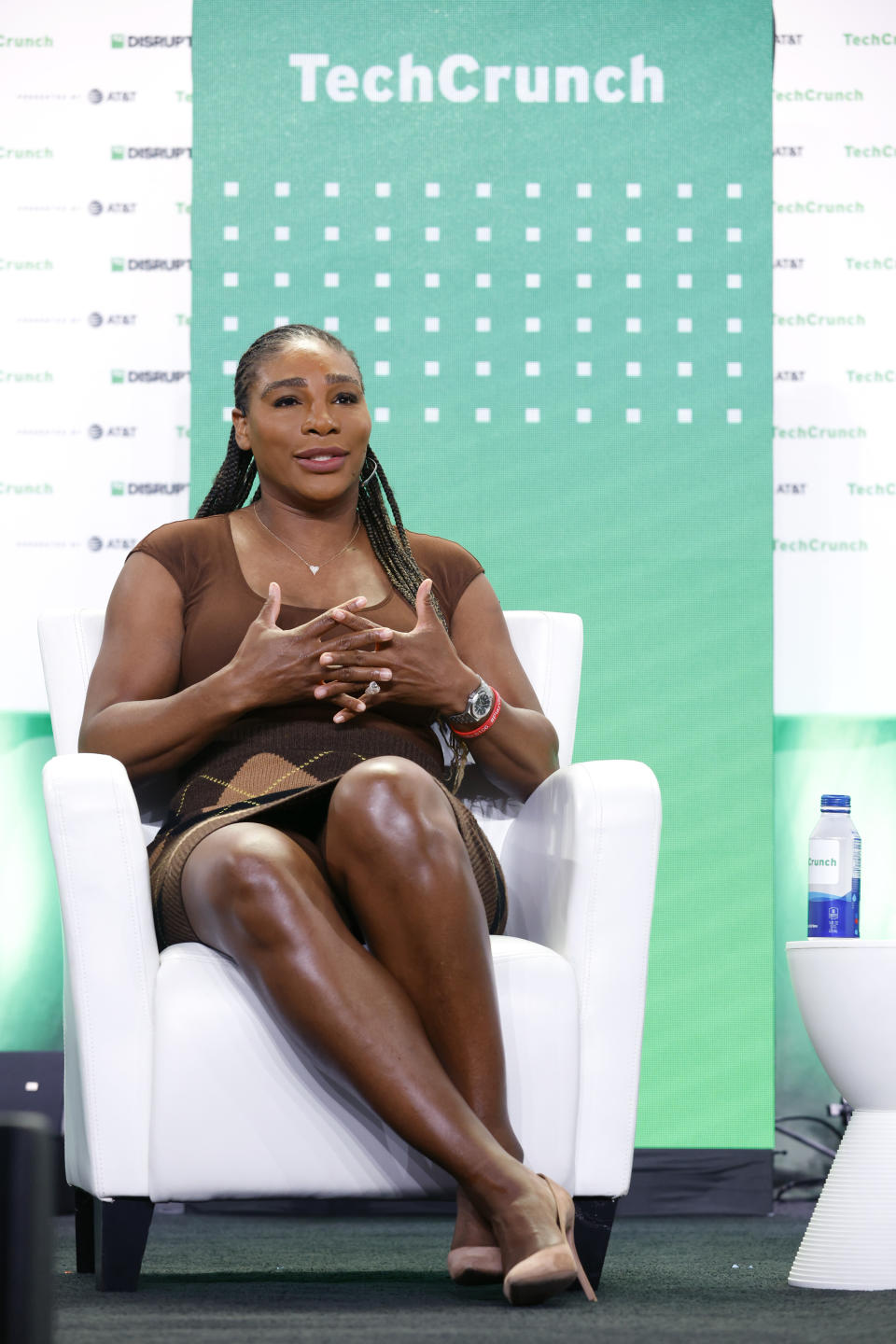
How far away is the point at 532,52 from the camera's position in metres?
3.20

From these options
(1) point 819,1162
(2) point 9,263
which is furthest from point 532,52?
(1) point 819,1162

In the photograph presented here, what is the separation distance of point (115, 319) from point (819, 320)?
1.55 m

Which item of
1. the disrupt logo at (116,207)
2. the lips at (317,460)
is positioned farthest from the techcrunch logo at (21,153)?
the lips at (317,460)

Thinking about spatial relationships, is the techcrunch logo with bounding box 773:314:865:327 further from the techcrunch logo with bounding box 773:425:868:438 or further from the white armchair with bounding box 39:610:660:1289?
the white armchair with bounding box 39:610:660:1289

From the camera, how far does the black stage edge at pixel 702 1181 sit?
9.73ft

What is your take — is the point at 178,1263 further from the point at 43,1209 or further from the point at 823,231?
the point at 823,231

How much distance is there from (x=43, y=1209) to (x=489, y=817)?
1.58 m

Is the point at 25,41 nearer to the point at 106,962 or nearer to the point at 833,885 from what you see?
the point at 106,962

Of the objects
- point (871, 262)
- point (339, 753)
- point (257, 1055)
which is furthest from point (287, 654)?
point (871, 262)

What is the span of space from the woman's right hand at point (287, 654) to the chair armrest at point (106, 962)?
25 cm

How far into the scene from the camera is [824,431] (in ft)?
11.4

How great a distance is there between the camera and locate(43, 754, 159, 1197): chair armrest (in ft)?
6.02

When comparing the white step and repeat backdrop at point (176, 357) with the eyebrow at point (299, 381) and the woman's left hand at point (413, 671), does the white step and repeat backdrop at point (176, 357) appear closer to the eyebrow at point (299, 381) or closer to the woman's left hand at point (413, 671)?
the eyebrow at point (299, 381)

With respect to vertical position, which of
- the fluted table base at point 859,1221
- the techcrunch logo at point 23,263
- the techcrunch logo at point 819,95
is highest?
the techcrunch logo at point 819,95
